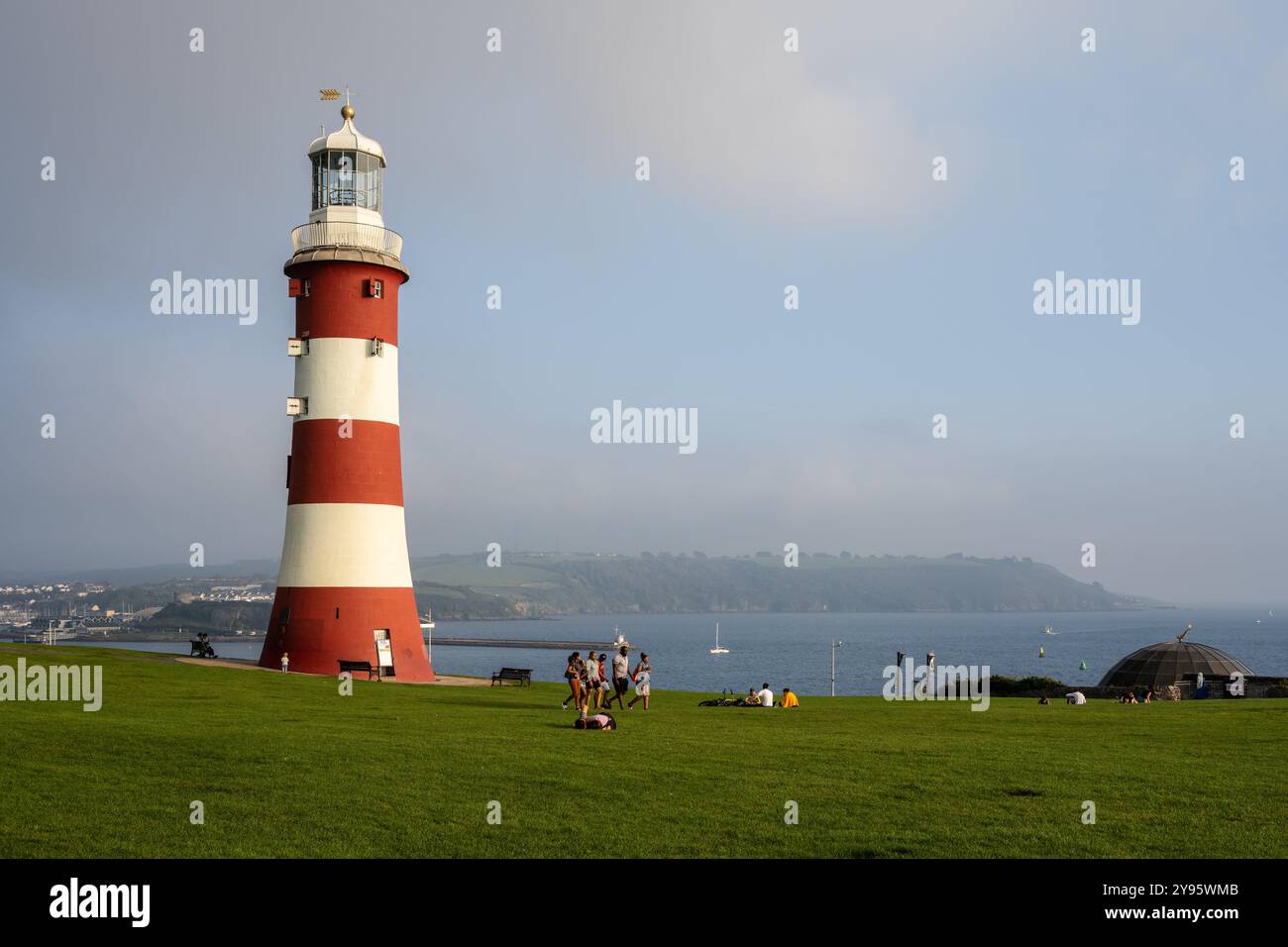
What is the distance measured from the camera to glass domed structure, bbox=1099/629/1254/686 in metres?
47.8

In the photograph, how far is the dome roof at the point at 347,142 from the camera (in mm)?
41594

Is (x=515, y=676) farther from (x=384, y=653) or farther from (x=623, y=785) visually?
(x=623, y=785)

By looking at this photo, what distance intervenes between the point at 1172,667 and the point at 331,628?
37.8 m

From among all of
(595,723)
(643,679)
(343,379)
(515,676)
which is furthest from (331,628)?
(595,723)

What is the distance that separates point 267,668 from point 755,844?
32.3 meters

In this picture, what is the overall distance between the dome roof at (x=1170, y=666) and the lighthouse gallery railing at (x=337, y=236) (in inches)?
1512

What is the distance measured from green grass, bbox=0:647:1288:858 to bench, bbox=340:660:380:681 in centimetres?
1387

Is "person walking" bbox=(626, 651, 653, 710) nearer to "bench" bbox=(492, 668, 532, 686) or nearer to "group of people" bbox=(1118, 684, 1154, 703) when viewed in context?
"bench" bbox=(492, 668, 532, 686)

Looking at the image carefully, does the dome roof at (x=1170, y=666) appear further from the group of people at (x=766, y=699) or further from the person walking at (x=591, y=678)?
the person walking at (x=591, y=678)

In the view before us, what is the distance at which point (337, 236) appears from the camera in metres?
41.0

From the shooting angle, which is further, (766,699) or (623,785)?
(766,699)

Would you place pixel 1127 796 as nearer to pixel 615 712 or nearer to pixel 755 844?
pixel 755 844

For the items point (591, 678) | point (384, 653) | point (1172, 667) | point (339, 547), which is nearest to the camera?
point (591, 678)
